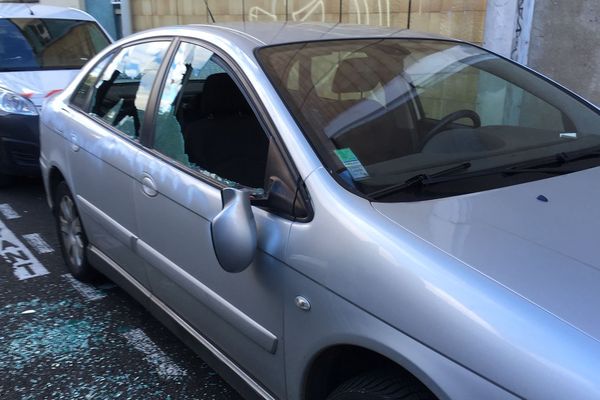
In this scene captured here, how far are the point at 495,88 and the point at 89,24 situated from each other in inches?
224

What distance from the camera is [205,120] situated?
2805 millimetres

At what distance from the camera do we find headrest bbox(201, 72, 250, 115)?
254 cm

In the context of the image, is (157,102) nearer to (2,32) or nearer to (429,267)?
(429,267)

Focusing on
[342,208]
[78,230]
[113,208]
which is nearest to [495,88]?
[342,208]

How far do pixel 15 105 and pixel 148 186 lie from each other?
3.31 m

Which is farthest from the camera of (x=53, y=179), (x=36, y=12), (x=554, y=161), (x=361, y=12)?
(x=36, y=12)

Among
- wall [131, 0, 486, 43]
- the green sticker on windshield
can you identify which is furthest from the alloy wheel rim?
wall [131, 0, 486, 43]

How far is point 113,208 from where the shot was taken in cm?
300

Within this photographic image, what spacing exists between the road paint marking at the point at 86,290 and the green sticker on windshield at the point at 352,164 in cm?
221

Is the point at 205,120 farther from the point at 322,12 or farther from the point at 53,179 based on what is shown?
the point at 322,12

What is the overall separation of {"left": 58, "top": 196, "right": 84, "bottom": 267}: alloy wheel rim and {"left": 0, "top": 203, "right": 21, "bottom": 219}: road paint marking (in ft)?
4.75

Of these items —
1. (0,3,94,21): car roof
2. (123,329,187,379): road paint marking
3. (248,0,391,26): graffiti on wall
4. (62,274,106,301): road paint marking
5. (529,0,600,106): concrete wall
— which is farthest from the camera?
(0,3,94,21): car roof

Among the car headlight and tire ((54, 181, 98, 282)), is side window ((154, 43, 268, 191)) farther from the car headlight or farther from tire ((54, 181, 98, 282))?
the car headlight

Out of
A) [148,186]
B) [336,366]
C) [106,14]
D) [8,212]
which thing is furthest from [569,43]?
[106,14]
